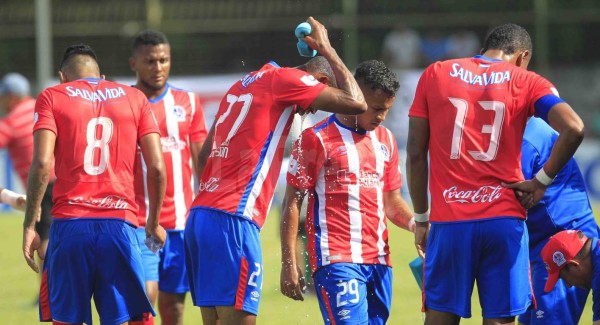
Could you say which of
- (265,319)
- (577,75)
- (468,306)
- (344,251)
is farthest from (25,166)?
(577,75)

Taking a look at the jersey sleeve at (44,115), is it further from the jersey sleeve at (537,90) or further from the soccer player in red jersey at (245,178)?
the jersey sleeve at (537,90)

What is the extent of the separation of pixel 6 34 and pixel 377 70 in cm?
1770

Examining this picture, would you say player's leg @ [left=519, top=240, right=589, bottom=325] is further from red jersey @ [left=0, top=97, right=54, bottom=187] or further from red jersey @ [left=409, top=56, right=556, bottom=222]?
red jersey @ [left=0, top=97, right=54, bottom=187]

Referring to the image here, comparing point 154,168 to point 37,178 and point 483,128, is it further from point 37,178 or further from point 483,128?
point 483,128

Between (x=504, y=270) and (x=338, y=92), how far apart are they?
1377 mm

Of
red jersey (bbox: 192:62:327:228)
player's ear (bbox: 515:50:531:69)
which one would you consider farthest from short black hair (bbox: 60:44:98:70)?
player's ear (bbox: 515:50:531:69)

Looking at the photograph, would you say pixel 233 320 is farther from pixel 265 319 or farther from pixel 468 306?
pixel 265 319

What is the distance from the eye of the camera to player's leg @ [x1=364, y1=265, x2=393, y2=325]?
20.6ft

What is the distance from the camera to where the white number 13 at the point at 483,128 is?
220 inches

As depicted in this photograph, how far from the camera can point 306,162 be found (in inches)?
245

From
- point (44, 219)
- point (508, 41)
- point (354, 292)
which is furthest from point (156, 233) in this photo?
point (44, 219)

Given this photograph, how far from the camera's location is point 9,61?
2266cm

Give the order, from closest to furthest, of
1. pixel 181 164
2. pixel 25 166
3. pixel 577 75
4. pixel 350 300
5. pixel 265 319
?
pixel 350 300 → pixel 181 164 → pixel 265 319 → pixel 25 166 → pixel 577 75

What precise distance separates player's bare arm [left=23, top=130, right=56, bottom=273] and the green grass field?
9.88 feet
